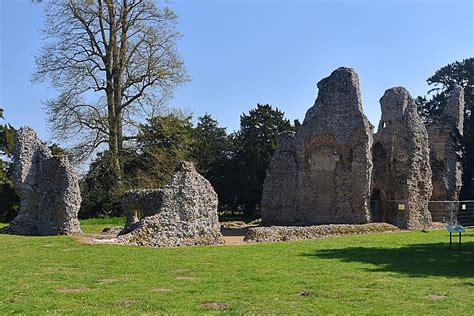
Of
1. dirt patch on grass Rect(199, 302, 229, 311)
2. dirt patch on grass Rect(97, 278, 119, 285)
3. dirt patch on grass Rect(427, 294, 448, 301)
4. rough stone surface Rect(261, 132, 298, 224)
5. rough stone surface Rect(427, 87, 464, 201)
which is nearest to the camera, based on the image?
dirt patch on grass Rect(199, 302, 229, 311)

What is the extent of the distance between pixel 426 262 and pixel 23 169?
1764cm

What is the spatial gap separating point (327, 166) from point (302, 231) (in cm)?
873

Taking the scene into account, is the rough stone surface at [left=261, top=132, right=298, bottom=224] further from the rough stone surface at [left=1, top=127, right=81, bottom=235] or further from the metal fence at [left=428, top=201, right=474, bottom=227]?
the rough stone surface at [left=1, top=127, right=81, bottom=235]

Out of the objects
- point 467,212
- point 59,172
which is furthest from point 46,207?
point 467,212

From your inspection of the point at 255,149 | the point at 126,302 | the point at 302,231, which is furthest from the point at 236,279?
the point at 255,149

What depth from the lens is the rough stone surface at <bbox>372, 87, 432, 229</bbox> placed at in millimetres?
29969

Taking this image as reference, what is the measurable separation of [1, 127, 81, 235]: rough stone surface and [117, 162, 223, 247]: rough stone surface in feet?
14.3

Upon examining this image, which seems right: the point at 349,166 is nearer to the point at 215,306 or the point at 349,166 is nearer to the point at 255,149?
the point at 255,149

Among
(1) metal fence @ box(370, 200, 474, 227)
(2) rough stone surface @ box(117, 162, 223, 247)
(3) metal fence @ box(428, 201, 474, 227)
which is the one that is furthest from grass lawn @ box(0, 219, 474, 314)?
(3) metal fence @ box(428, 201, 474, 227)

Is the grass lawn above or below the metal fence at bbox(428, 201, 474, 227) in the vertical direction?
below

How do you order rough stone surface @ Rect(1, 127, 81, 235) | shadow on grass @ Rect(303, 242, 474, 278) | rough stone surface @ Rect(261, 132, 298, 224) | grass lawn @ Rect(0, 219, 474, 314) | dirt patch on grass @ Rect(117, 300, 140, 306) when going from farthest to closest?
rough stone surface @ Rect(261, 132, 298, 224) < rough stone surface @ Rect(1, 127, 81, 235) < shadow on grass @ Rect(303, 242, 474, 278) < dirt patch on grass @ Rect(117, 300, 140, 306) < grass lawn @ Rect(0, 219, 474, 314)

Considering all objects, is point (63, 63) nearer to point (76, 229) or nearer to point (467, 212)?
point (76, 229)

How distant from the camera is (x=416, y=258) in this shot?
15.7 metres

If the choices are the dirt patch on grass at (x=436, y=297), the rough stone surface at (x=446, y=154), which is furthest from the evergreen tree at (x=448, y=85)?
the dirt patch on grass at (x=436, y=297)
